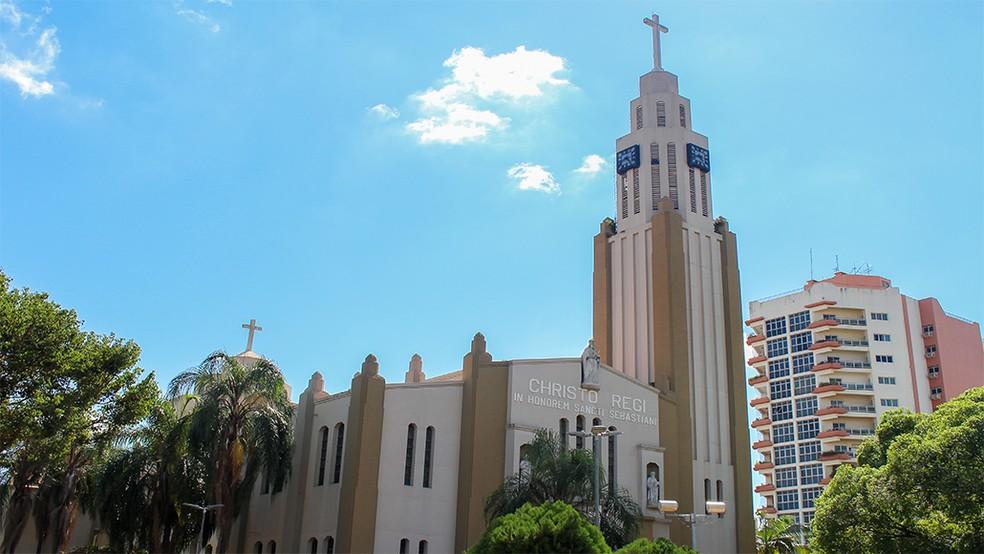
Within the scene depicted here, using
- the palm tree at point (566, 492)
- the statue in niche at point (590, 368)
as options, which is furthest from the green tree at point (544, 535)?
the statue in niche at point (590, 368)

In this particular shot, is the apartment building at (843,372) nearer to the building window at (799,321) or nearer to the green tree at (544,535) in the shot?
the building window at (799,321)

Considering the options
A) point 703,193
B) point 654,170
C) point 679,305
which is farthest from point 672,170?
point 679,305

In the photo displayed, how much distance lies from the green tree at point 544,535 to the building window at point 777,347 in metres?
68.1

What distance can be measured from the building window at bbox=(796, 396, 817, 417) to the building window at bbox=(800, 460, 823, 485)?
A: 15.2 feet

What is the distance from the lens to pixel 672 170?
49.9 metres

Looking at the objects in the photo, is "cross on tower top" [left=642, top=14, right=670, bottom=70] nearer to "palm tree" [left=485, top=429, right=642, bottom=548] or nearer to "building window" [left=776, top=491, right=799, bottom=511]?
"palm tree" [left=485, top=429, right=642, bottom=548]

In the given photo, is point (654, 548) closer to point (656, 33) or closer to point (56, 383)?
point (56, 383)

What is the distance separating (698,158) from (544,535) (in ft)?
112

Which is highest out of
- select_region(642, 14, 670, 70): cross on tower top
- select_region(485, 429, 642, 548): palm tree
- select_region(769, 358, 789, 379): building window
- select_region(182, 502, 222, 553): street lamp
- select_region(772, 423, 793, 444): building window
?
select_region(642, 14, 670, 70): cross on tower top

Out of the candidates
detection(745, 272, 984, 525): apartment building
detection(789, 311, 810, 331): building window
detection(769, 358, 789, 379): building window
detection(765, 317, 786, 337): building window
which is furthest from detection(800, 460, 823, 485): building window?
detection(765, 317, 786, 337): building window

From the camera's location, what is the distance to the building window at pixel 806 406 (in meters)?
80.4

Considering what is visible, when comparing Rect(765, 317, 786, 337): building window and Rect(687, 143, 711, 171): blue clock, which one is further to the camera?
Rect(765, 317, 786, 337): building window

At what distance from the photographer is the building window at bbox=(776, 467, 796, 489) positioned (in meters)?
80.3

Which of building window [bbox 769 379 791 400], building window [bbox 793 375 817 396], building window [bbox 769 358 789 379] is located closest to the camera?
building window [bbox 793 375 817 396]
